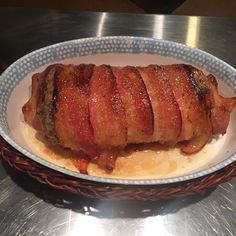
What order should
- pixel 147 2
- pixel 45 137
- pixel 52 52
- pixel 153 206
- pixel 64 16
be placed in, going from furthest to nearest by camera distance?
pixel 147 2, pixel 64 16, pixel 52 52, pixel 45 137, pixel 153 206

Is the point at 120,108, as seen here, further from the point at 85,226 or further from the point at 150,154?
the point at 85,226

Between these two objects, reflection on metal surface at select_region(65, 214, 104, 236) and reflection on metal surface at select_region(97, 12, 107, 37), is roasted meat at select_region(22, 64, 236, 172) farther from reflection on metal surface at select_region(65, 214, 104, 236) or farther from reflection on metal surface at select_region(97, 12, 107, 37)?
reflection on metal surface at select_region(97, 12, 107, 37)

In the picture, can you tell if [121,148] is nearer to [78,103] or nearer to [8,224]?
[78,103]

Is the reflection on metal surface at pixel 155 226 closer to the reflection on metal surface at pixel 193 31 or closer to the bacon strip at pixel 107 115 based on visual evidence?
the bacon strip at pixel 107 115

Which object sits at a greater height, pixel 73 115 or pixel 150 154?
pixel 73 115

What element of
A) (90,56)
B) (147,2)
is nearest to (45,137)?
(90,56)

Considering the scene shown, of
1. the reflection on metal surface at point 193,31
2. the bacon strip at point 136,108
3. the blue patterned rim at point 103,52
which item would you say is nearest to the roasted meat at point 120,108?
the bacon strip at point 136,108

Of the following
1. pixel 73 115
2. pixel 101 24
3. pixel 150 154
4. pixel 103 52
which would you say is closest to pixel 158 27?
pixel 101 24

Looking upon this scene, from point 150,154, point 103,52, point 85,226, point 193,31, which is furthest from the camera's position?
point 193,31
